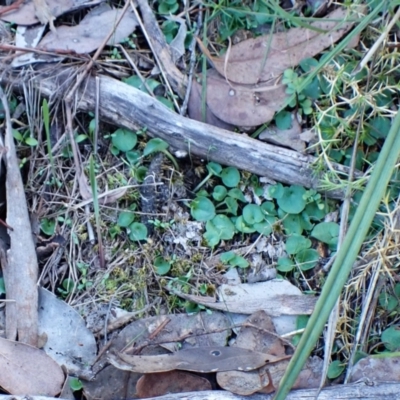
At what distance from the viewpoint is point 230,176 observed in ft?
7.00

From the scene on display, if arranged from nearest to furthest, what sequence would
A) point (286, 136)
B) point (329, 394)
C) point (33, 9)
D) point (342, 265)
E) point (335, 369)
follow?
1. point (342, 265)
2. point (329, 394)
3. point (335, 369)
4. point (286, 136)
5. point (33, 9)

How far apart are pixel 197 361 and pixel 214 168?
2.13ft

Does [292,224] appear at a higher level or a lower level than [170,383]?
higher

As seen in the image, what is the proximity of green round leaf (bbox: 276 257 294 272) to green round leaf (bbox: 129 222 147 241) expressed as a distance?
0.46m

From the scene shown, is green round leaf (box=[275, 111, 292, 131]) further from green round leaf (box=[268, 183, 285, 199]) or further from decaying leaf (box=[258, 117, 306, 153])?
green round leaf (box=[268, 183, 285, 199])

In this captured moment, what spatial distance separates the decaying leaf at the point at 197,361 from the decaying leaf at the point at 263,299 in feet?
0.52

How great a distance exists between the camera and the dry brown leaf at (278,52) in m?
2.17

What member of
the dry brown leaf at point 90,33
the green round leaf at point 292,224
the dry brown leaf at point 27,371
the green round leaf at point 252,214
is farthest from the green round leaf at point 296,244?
the dry brown leaf at point 90,33

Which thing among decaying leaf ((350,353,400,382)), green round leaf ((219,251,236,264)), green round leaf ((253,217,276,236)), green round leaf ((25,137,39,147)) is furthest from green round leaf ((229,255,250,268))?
green round leaf ((25,137,39,147))

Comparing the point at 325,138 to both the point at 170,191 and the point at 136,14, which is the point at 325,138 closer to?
the point at 170,191

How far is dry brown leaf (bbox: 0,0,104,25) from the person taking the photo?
224cm

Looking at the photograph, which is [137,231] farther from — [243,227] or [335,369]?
[335,369]

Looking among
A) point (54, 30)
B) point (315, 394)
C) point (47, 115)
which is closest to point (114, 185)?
point (47, 115)

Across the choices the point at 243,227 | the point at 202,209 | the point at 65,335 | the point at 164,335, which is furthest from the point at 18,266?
the point at 243,227
